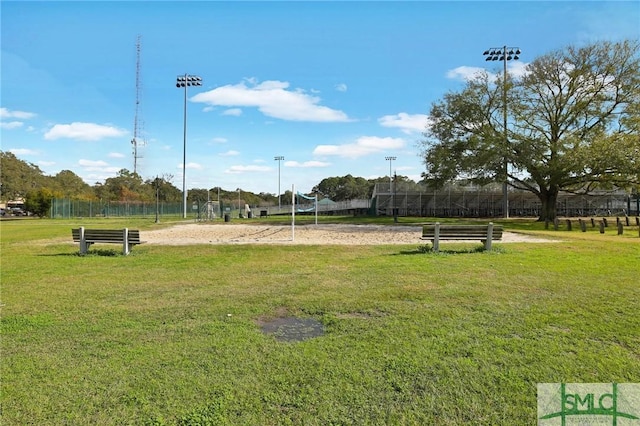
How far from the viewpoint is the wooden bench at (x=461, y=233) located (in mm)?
10086

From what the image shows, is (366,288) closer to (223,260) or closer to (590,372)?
(590,372)

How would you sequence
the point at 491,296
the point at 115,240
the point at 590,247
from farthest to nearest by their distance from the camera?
the point at 590,247 → the point at 115,240 → the point at 491,296

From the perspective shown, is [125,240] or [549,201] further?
[549,201]

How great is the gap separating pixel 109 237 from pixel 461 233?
27.5ft

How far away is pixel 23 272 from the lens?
7.64 m

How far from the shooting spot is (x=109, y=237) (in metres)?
10.2

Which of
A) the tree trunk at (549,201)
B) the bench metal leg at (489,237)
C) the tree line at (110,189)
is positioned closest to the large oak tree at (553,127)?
the tree trunk at (549,201)

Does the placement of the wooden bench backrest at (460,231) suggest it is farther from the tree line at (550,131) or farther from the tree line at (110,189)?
the tree line at (110,189)

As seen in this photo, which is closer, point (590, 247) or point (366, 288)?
point (366, 288)

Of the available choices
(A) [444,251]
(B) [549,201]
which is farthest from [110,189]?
(A) [444,251]

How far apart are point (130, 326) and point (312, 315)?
1857 millimetres

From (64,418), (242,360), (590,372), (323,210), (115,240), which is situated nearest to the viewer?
(64,418)

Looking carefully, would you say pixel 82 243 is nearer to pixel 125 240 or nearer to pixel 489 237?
pixel 125 240

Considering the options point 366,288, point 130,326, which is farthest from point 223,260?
point 130,326
